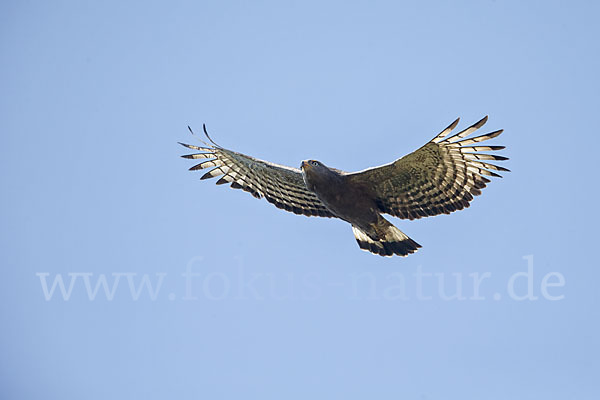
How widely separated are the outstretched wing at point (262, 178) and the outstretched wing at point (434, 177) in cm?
122

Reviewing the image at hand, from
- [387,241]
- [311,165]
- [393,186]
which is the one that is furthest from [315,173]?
[387,241]

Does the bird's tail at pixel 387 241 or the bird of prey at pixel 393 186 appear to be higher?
the bird of prey at pixel 393 186

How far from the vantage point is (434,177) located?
1241cm

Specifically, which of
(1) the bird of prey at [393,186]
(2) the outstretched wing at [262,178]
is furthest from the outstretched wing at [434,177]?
(2) the outstretched wing at [262,178]

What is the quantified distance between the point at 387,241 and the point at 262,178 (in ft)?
7.75

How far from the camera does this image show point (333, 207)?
12.6 m

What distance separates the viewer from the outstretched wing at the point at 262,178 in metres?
13.4

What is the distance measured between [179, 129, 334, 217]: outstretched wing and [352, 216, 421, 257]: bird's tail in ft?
2.74

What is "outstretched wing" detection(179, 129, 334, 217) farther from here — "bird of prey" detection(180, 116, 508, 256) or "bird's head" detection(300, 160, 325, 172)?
"bird's head" detection(300, 160, 325, 172)

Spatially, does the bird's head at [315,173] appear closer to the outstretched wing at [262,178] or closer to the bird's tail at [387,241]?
the outstretched wing at [262,178]

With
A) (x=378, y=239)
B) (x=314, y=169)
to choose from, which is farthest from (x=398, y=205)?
(x=314, y=169)

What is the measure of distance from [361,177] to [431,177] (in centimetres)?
103

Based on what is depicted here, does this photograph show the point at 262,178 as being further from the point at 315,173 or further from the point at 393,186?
the point at 393,186

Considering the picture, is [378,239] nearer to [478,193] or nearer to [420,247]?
[420,247]
